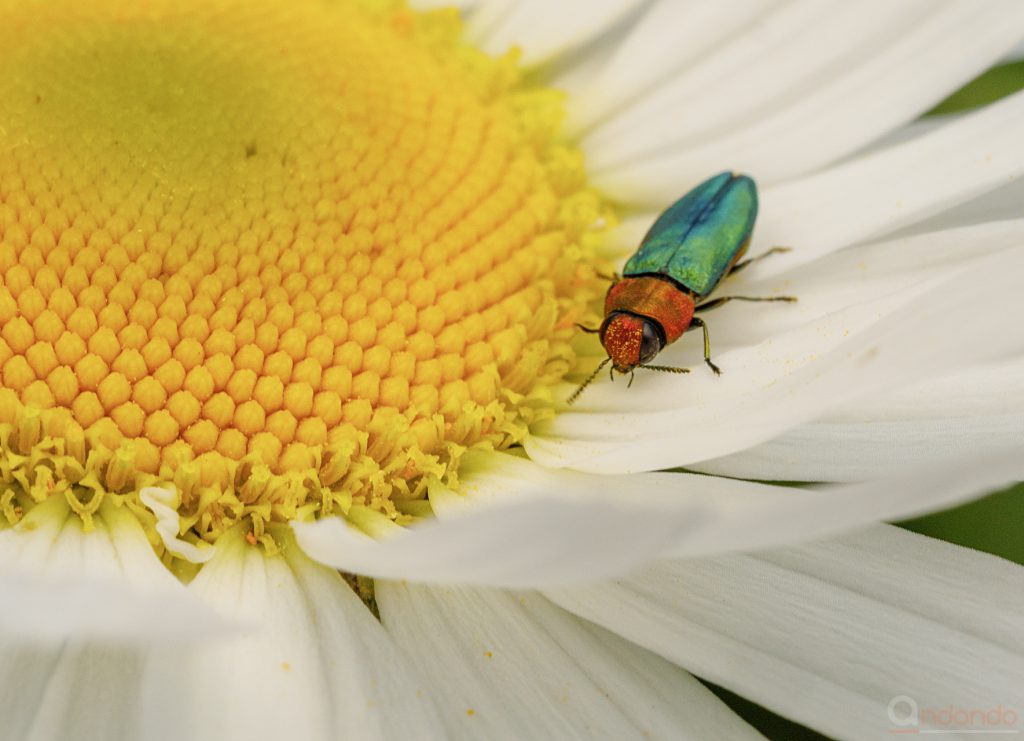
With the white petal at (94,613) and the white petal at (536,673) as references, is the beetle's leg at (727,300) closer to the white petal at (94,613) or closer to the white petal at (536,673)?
the white petal at (536,673)

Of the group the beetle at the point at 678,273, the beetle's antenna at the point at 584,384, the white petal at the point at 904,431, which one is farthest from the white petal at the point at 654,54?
the white petal at the point at 904,431

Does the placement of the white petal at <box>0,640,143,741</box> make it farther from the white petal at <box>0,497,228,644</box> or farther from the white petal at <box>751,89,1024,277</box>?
the white petal at <box>751,89,1024,277</box>

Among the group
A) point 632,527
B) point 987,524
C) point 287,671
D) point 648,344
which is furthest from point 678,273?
point 632,527

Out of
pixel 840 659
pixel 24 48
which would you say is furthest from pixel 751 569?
pixel 24 48

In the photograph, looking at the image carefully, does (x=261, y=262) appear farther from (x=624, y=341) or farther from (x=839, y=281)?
(x=839, y=281)

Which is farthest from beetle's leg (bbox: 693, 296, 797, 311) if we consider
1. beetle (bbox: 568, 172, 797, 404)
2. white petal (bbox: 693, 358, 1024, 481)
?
white petal (bbox: 693, 358, 1024, 481)

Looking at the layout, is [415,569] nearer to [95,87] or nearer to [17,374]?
[17,374]
